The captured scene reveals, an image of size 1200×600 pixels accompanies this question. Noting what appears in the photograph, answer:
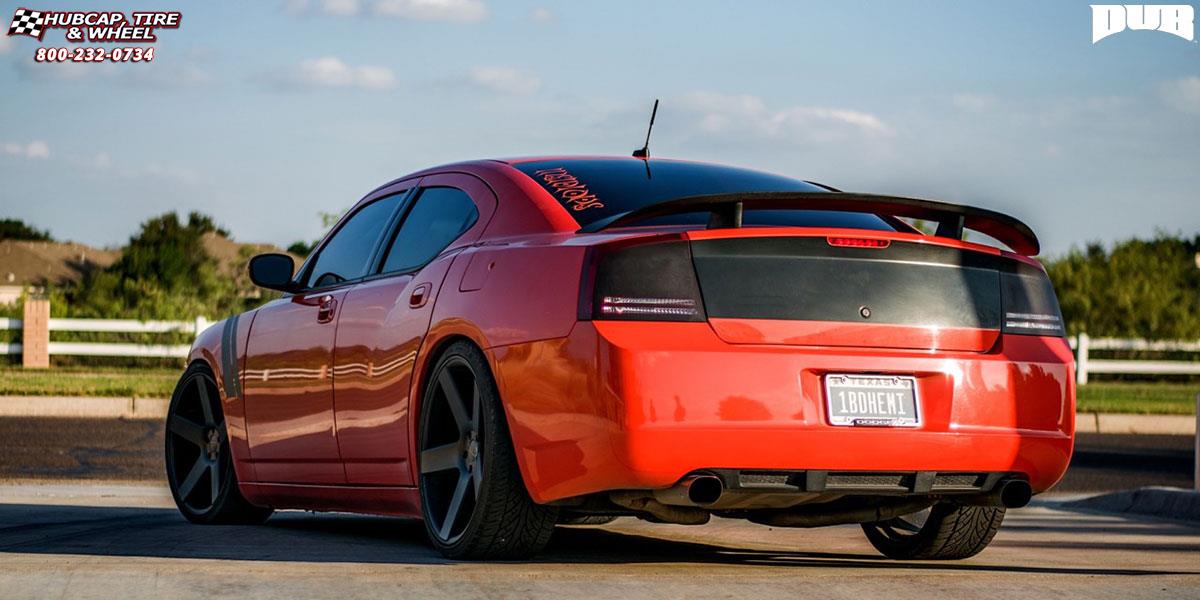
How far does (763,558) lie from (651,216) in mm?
1523

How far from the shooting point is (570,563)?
564cm

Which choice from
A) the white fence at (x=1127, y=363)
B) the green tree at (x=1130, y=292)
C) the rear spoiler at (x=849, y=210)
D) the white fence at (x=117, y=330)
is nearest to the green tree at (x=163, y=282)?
the white fence at (x=117, y=330)

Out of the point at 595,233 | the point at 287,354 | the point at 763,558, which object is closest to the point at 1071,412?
the point at 763,558

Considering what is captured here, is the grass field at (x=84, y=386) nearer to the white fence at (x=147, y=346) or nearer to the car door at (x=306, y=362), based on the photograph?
the white fence at (x=147, y=346)

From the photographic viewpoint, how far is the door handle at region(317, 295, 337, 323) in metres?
6.84

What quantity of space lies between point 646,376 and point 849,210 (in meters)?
1.14

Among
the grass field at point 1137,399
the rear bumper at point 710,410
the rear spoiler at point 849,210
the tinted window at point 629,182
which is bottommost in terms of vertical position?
the grass field at point 1137,399

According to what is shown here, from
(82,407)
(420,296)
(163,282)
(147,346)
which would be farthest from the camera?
(163,282)

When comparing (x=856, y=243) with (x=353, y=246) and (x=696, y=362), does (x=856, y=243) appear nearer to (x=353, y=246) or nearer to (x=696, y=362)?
(x=696, y=362)

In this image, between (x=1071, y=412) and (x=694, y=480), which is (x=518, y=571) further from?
(x=1071, y=412)

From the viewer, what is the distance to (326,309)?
6906 millimetres

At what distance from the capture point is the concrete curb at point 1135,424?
1870cm

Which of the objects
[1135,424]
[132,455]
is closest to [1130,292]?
[1135,424]

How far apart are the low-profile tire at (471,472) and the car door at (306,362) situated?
884 mm
